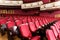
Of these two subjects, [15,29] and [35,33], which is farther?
[35,33]

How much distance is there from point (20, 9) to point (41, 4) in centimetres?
162

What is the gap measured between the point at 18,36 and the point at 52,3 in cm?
658

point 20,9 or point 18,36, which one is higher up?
point 18,36

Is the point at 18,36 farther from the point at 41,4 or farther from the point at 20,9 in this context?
the point at 20,9

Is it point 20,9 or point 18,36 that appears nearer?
point 18,36

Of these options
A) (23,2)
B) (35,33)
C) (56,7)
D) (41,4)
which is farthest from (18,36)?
(23,2)

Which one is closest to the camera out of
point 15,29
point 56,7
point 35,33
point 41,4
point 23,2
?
point 15,29

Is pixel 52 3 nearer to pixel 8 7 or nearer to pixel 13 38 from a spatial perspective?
pixel 8 7

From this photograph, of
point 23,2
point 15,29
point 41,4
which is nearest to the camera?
point 15,29

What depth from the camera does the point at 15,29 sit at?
1336 mm

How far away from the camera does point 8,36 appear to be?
139cm

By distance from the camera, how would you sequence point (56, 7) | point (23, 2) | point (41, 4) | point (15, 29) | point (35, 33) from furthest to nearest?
point (23, 2) < point (41, 4) < point (56, 7) < point (35, 33) < point (15, 29)

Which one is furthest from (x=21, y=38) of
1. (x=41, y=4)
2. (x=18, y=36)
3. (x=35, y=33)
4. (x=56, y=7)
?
(x=41, y=4)

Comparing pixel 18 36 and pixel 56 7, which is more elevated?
pixel 18 36
